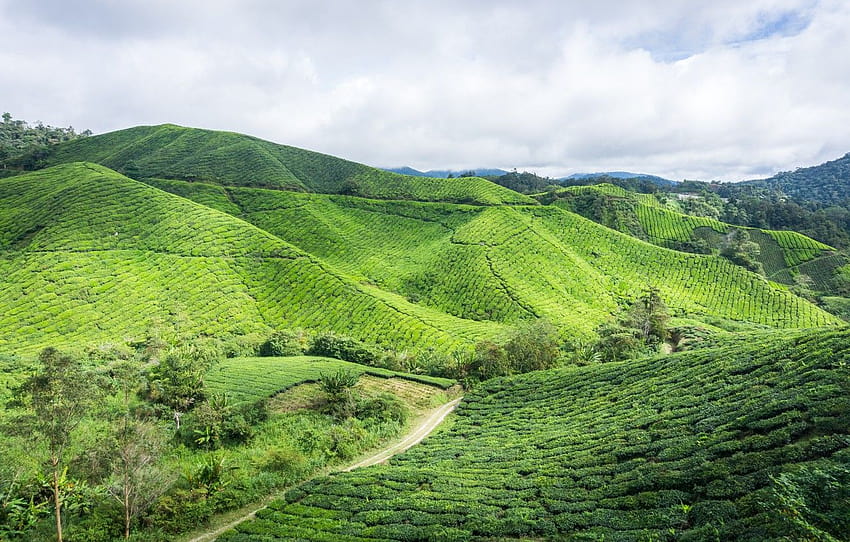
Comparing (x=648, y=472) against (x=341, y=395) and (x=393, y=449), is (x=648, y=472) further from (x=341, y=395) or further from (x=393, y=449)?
(x=341, y=395)

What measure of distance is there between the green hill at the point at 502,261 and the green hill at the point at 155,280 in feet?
35.5

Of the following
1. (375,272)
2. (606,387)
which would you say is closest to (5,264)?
(375,272)

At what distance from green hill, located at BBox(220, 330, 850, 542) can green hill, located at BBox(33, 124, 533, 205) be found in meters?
88.7

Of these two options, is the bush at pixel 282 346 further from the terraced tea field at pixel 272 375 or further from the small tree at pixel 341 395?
the small tree at pixel 341 395

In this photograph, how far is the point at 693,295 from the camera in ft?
269

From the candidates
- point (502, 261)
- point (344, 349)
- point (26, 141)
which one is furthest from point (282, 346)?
point (26, 141)

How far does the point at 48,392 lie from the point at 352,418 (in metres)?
21.1

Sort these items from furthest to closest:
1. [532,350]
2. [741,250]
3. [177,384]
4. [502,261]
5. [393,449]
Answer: [741,250] → [502,261] → [532,350] → [177,384] → [393,449]

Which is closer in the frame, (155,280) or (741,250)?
(155,280)

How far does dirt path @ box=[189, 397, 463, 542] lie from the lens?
21.4m

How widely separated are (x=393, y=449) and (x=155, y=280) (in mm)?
51440

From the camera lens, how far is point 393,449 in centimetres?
3159

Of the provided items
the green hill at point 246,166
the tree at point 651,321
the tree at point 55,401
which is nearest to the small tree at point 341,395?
the tree at point 55,401

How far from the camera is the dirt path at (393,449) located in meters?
21.4
